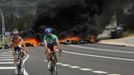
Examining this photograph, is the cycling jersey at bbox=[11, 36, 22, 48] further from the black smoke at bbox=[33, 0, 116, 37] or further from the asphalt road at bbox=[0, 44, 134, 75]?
Result: the black smoke at bbox=[33, 0, 116, 37]

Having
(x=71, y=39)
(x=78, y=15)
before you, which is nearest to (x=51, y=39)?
(x=71, y=39)

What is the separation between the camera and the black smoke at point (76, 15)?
2381 inches

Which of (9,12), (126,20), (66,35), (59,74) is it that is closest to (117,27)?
(126,20)

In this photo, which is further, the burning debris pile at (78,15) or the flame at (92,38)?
the flame at (92,38)

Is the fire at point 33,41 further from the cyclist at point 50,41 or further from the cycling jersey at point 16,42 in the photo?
the cyclist at point 50,41

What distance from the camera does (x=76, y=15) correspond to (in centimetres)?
6200

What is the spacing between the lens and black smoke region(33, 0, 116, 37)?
60469mm

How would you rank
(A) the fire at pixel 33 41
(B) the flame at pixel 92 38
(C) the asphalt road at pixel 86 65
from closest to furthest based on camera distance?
(C) the asphalt road at pixel 86 65 < (A) the fire at pixel 33 41 < (B) the flame at pixel 92 38

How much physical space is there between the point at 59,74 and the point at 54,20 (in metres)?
41.8

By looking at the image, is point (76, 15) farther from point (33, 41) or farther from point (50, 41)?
point (50, 41)

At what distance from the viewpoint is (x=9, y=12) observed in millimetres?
142750

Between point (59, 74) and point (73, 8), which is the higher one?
point (73, 8)

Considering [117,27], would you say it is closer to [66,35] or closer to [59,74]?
[66,35]

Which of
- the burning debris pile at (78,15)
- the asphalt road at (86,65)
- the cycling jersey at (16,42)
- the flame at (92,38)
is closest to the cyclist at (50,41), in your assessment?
the cycling jersey at (16,42)
